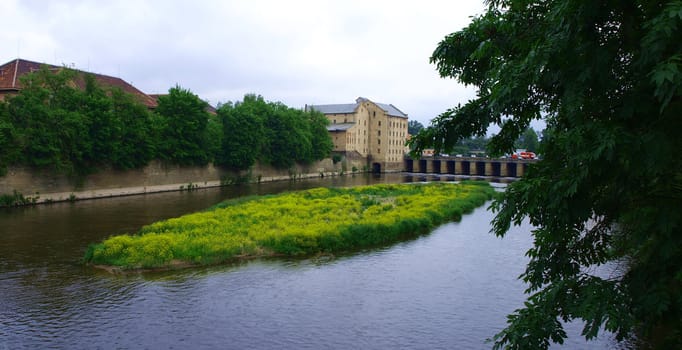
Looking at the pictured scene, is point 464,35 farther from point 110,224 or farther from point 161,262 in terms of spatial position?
point 110,224

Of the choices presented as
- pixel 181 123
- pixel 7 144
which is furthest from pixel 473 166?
pixel 7 144

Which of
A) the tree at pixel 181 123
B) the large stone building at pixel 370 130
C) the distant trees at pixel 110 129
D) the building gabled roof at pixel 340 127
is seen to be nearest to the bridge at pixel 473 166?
the large stone building at pixel 370 130

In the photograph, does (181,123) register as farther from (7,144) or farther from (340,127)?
(340,127)

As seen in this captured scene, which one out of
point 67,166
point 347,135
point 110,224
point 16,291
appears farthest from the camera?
point 347,135

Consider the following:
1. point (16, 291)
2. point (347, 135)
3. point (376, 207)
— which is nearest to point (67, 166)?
point (376, 207)

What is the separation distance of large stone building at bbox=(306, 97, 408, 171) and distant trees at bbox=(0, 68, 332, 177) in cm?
3520

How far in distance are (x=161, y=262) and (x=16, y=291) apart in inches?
181

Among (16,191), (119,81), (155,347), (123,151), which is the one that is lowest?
(155,347)

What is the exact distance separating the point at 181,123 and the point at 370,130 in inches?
2316

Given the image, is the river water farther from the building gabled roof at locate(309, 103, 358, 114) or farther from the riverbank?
the building gabled roof at locate(309, 103, 358, 114)

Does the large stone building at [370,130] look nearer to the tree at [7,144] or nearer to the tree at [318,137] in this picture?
the tree at [318,137]

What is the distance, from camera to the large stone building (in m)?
103

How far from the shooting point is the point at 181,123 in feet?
174

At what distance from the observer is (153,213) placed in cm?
3475
